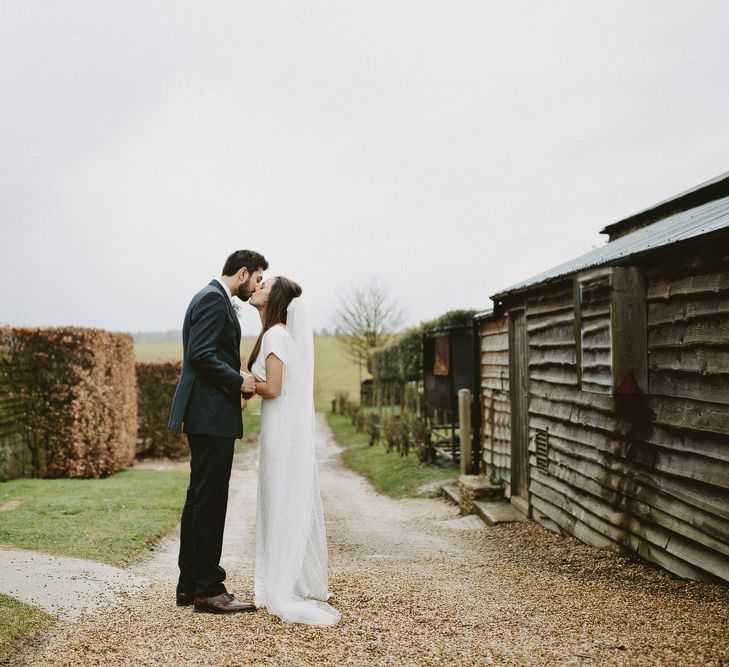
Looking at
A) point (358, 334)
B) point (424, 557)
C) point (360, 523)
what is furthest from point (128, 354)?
point (358, 334)

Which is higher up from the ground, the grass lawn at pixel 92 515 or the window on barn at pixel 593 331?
the window on barn at pixel 593 331

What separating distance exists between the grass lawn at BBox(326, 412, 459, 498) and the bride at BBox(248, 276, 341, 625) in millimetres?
9071

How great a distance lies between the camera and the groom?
4898mm

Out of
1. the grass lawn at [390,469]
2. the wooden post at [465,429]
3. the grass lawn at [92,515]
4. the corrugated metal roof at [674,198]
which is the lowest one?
the grass lawn at [390,469]

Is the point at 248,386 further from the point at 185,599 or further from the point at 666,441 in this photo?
the point at 666,441

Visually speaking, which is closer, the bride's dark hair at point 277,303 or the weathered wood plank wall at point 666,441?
the bride's dark hair at point 277,303

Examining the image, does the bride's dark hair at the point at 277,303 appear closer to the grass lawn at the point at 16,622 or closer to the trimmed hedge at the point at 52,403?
the grass lawn at the point at 16,622

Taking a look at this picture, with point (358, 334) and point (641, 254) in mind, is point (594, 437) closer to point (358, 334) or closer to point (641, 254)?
point (641, 254)

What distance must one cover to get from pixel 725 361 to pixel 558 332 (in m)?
3.75

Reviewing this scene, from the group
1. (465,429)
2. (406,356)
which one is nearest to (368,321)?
(406,356)

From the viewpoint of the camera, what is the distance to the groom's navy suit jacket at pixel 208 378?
16.0 ft

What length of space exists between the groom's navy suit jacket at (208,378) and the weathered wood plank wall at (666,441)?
376cm

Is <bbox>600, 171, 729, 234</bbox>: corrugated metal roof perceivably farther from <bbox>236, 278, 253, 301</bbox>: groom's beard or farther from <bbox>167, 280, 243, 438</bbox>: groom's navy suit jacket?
<bbox>167, 280, 243, 438</bbox>: groom's navy suit jacket

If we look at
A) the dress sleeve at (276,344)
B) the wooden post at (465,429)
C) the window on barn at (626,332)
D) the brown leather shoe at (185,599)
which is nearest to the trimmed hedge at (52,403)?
the wooden post at (465,429)
